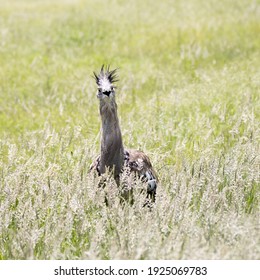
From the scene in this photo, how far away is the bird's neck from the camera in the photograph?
579cm

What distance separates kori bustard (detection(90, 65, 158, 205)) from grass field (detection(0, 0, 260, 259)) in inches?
6.3

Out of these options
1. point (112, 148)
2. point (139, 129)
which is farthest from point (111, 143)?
point (139, 129)

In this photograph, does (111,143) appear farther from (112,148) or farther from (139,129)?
(139,129)

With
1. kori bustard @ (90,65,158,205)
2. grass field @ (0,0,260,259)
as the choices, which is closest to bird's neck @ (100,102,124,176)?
kori bustard @ (90,65,158,205)

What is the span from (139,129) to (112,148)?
2.39 meters

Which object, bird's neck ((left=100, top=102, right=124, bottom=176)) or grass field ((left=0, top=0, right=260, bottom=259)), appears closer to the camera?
grass field ((left=0, top=0, right=260, bottom=259))

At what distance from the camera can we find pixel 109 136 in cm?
582

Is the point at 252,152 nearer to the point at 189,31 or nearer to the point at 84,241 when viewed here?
the point at 84,241

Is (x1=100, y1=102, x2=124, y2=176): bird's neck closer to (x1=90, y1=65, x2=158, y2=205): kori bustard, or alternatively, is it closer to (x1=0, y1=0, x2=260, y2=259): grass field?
(x1=90, y1=65, x2=158, y2=205): kori bustard

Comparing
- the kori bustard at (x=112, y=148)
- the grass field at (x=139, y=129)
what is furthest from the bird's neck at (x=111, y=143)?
the grass field at (x=139, y=129)

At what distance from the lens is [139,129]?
321 inches
